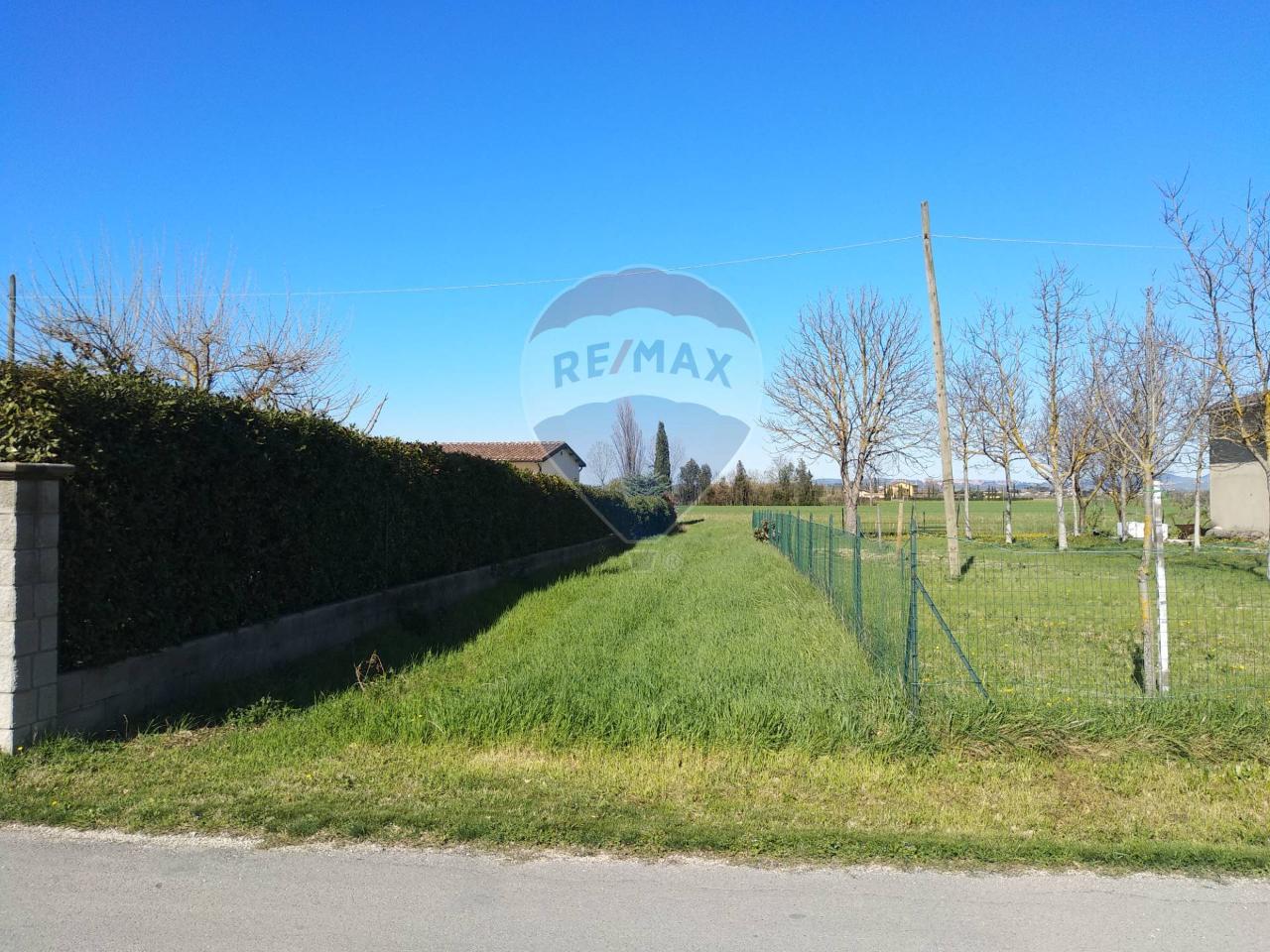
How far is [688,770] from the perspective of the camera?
18.0 ft

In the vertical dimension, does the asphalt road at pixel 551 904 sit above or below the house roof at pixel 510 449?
below

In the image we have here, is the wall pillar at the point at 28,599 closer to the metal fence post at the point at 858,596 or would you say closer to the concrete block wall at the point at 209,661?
the concrete block wall at the point at 209,661

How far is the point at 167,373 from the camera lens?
15.2 metres

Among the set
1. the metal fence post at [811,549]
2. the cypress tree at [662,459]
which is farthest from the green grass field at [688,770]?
the cypress tree at [662,459]

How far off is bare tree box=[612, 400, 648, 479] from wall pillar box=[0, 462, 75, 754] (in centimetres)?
1284

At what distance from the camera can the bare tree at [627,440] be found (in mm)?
18375

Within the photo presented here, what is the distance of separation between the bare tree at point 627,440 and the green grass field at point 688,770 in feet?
34.7

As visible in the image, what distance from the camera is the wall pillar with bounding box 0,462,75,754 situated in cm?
530

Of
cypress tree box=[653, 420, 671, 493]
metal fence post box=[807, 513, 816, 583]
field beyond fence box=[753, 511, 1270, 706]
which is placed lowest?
field beyond fence box=[753, 511, 1270, 706]

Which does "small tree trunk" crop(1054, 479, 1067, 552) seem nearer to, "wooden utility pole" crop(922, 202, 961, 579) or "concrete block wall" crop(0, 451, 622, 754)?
"wooden utility pole" crop(922, 202, 961, 579)

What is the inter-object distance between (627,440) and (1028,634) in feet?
40.1

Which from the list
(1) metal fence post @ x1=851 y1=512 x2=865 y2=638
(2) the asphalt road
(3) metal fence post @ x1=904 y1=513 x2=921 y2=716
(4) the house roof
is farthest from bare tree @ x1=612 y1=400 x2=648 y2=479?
(4) the house roof

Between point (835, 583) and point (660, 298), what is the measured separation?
7800 mm

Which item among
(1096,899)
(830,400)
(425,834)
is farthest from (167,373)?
(830,400)
